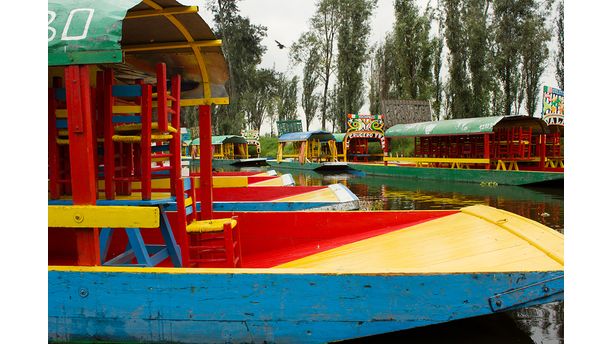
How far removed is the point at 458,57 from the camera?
2641 centimetres

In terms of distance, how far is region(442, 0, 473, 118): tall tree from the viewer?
26219 millimetres

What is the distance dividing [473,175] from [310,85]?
85.2ft

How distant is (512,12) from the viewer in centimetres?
2042

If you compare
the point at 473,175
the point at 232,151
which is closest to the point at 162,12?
the point at 473,175

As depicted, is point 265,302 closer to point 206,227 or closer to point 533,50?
point 206,227

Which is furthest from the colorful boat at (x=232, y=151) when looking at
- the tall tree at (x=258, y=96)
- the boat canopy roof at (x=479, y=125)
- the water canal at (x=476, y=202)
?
the boat canopy roof at (x=479, y=125)

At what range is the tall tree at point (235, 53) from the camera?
117 ft

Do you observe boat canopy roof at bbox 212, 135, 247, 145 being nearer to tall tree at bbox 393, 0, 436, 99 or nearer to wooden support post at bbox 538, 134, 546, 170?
tall tree at bbox 393, 0, 436, 99

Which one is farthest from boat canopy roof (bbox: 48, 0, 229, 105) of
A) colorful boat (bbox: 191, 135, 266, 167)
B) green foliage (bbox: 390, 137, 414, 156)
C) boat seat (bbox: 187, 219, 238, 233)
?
green foliage (bbox: 390, 137, 414, 156)

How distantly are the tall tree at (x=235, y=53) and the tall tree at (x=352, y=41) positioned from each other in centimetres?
619

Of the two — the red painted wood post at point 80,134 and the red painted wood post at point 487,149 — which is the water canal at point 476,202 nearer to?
the red painted wood post at point 487,149

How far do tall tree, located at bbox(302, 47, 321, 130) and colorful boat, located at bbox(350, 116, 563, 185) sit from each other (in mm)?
19597

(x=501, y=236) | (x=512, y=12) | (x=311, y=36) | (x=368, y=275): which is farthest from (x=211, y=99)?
(x=311, y=36)

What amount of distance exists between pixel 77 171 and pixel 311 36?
3684cm
